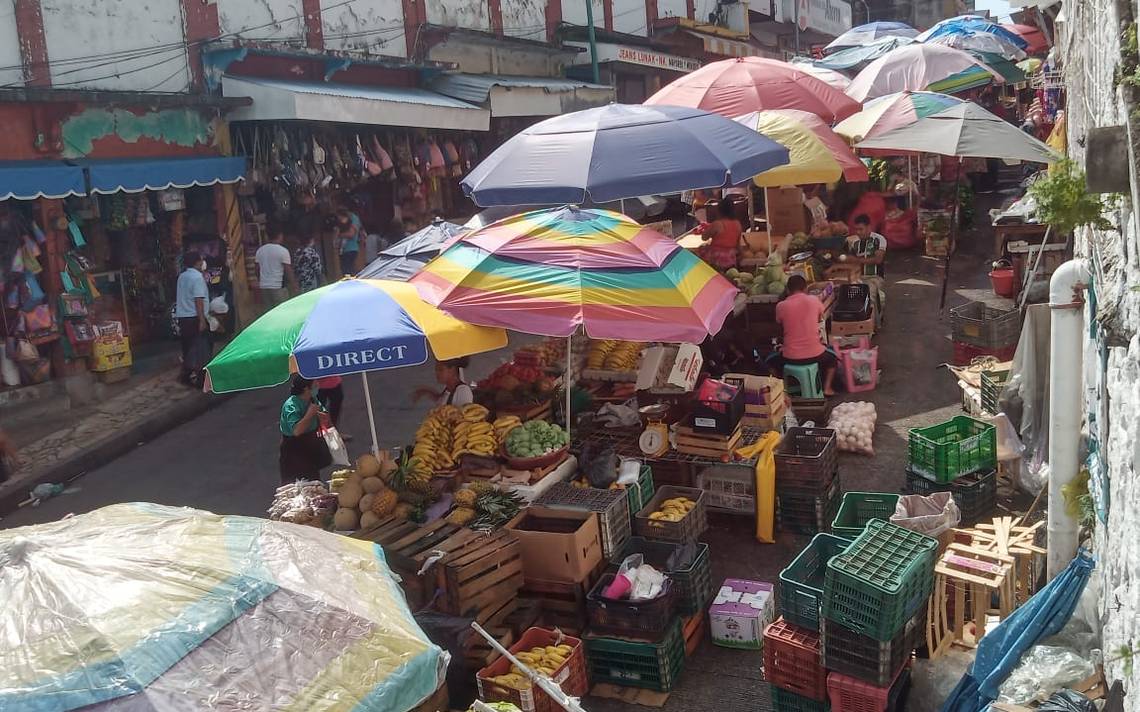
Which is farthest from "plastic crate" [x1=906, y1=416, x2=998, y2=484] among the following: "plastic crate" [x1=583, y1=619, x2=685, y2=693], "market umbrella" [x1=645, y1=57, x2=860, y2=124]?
"market umbrella" [x1=645, y1=57, x2=860, y2=124]

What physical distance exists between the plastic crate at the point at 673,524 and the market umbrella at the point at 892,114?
6.85 metres

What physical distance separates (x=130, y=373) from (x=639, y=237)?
27.8ft

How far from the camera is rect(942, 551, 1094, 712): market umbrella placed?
457cm

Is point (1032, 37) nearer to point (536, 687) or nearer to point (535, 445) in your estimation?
point (535, 445)

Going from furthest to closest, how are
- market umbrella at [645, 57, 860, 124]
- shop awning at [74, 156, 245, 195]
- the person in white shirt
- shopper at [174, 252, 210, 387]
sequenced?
the person in white shirt < market umbrella at [645, 57, 860, 124] < shopper at [174, 252, 210, 387] < shop awning at [74, 156, 245, 195]

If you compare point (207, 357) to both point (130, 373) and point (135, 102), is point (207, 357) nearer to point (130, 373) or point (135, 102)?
point (130, 373)

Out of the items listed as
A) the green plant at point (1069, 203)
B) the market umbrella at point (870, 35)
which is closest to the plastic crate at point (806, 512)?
the green plant at point (1069, 203)

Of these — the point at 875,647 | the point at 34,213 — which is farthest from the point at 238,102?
the point at 875,647

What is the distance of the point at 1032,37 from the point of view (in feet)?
86.7

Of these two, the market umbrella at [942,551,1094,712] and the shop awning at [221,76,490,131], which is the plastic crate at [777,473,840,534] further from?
the shop awning at [221,76,490,131]

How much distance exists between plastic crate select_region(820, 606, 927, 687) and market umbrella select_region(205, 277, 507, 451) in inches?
120

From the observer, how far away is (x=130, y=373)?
42.0ft

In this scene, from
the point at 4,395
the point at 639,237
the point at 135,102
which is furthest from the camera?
the point at 135,102

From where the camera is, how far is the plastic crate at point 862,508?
6711 mm
